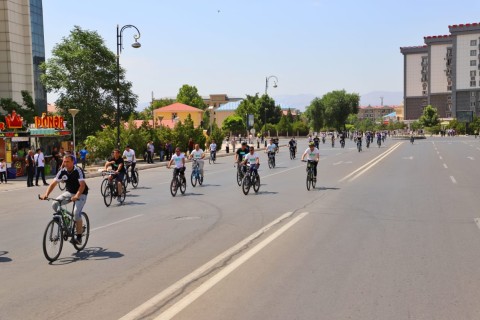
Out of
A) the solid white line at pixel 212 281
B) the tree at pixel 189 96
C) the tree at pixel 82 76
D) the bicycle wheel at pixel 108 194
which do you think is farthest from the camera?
the tree at pixel 189 96

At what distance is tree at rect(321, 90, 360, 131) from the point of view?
5664 inches

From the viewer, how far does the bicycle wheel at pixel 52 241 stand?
8.32m

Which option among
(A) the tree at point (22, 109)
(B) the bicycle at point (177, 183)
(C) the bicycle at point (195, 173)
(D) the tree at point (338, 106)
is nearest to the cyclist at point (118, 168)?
(B) the bicycle at point (177, 183)

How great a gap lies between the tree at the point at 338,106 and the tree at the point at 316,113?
4.66 ft

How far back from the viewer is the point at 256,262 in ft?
26.0

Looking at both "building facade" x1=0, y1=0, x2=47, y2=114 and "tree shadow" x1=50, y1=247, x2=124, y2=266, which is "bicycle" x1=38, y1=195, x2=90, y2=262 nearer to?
"tree shadow" x1=50, y1=247, x2=124, y2=266

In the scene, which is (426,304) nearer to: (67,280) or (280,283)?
(280,283)

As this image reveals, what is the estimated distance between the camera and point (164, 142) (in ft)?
147

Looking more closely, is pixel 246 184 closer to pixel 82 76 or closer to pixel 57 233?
pixel 57 233

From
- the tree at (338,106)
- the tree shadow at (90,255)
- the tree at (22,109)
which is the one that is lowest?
the tree shadow at (90,255)

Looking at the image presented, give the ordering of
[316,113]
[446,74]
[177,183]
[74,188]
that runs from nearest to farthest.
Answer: [74,188], [177,183], [316,113], [446,74]

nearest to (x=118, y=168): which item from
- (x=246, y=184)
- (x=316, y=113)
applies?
(x=246, y=184)

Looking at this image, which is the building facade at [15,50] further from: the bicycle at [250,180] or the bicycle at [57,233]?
the bicycle at [57,233]

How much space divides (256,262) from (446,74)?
563 feet
